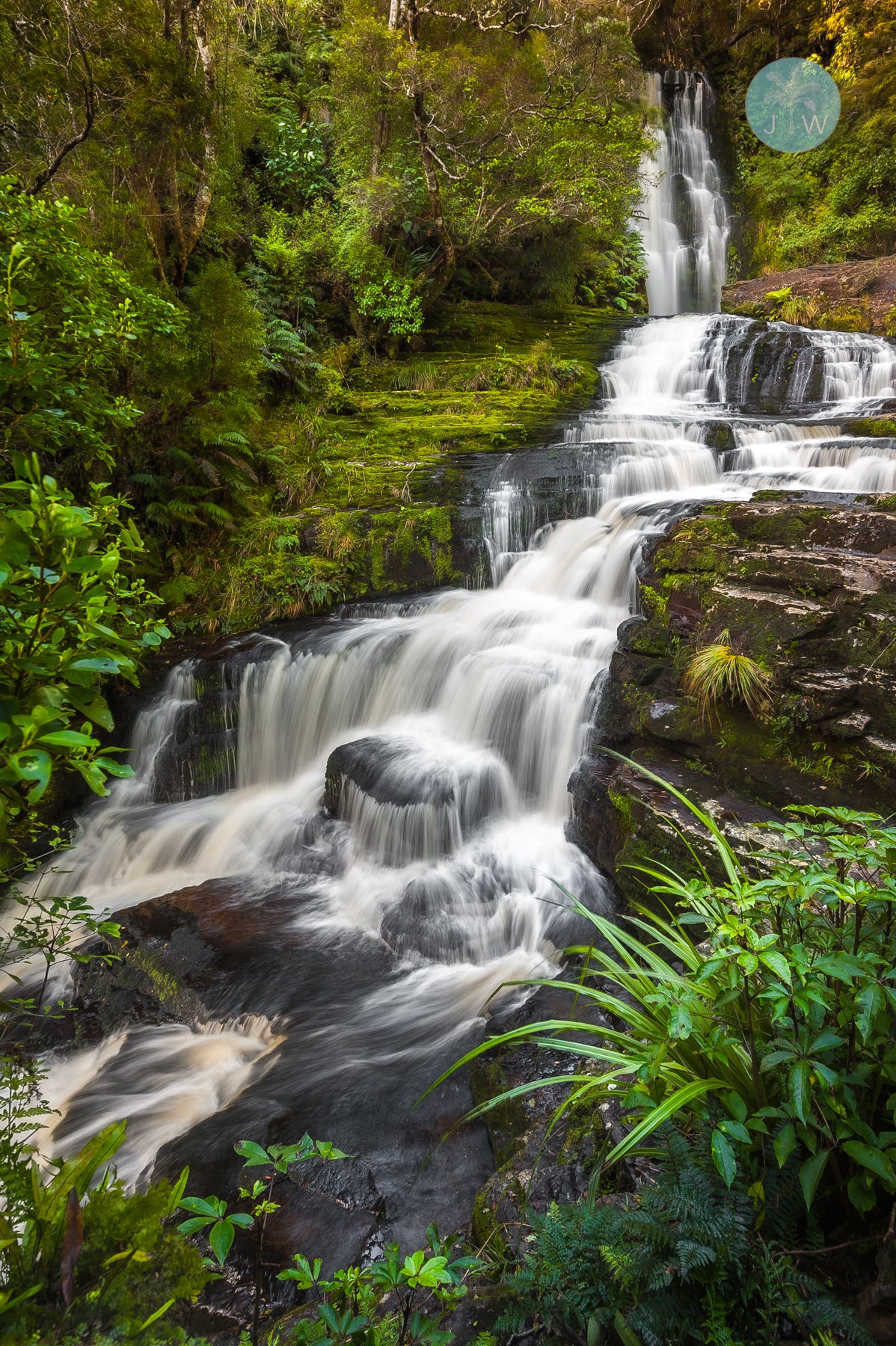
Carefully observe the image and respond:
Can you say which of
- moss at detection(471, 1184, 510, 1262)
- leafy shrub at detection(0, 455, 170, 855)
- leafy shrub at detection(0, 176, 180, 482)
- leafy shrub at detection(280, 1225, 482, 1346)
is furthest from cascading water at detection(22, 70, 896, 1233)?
leafy shrub at detection(0, 176, 180, 482)

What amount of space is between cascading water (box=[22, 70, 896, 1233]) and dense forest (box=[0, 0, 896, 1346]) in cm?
24

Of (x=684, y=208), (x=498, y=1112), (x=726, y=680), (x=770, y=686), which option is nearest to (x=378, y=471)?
(x=726, y=680)

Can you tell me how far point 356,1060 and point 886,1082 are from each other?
3.00 m

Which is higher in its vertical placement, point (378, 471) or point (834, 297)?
point (834, 297)

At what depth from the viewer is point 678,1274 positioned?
1361mm

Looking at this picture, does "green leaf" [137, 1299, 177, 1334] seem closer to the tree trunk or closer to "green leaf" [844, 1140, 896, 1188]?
"green leaf" [844, 1140, 896, 1188]

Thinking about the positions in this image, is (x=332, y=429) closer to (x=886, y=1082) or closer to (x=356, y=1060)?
(x=356, y=1060)

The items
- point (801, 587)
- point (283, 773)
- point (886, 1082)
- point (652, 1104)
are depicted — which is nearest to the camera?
point (886, 1082)

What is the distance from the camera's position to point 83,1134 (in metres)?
3.35

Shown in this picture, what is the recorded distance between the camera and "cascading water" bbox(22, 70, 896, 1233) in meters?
3.63

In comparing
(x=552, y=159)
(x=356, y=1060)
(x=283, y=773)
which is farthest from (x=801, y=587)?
(x=552, y=159)

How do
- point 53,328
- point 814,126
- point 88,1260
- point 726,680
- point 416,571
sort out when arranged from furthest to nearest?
point 814,126 < point 416,571 < point 726,680 < point 53,328 < point 88,1260

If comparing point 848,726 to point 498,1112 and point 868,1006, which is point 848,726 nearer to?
point 498,1112

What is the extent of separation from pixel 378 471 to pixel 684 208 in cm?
1820
